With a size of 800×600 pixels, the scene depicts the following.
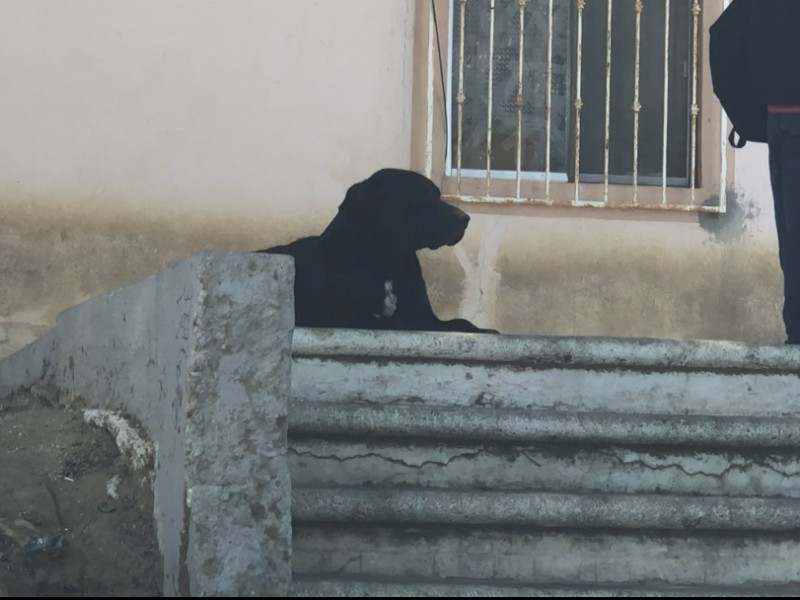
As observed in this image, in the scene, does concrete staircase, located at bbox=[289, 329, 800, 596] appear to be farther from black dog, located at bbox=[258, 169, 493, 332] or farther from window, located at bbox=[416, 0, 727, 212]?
window, located at bbox=[416, 0, 727, 212]

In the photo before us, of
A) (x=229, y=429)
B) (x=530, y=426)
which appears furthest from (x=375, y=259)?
(x=229, y=429)

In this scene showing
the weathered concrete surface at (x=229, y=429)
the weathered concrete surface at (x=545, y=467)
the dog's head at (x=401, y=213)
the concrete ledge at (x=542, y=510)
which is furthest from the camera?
the dog's head at (x=401, y=213)

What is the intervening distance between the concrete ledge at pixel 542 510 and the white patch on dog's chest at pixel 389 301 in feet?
6.28

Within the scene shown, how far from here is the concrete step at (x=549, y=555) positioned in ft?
11.1

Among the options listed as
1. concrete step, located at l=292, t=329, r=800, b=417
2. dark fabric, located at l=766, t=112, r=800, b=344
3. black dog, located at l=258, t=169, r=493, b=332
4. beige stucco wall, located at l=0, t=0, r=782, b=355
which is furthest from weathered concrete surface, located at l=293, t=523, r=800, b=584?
beige stucco wall, located at l=0, t=0, r=782, b=355

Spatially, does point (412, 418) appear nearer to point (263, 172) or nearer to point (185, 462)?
point (185, 462)

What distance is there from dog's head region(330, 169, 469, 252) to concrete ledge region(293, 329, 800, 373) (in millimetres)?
1577

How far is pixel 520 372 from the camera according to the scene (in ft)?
12.8

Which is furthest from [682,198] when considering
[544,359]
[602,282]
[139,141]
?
[544,359]

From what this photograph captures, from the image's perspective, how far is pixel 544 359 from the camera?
3920 mm

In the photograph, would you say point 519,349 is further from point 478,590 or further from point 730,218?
point 730,218

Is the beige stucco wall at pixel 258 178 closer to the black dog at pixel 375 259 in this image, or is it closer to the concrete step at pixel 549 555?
the black dog at pixel 375 259

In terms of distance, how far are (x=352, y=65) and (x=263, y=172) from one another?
631mm

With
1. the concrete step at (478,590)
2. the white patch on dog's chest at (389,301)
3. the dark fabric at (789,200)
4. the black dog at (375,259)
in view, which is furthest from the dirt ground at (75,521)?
the dark fabric at (789,200)
